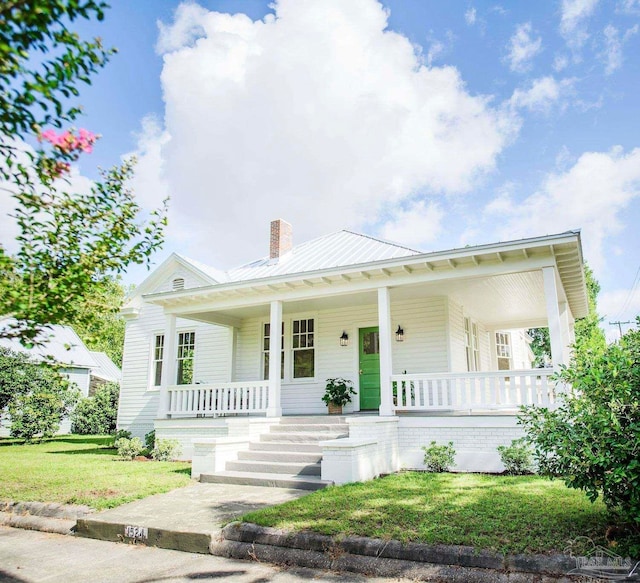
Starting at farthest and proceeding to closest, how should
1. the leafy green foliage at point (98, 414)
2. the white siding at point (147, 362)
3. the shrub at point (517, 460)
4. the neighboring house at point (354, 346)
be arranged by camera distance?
the leafy green foliage at point (98, 414)
the white siding at point (147, 362)
the neighboring house at point (354, 346)
the shrub at point (517, 460)

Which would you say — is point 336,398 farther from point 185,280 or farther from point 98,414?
point 98,414

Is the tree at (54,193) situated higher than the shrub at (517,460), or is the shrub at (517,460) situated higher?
the tree at (54,193)

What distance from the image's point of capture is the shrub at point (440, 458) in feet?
28.0

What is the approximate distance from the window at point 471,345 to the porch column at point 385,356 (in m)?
4.61

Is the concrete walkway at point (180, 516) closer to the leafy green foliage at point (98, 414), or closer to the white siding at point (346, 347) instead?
the white siding at point (346, 347)

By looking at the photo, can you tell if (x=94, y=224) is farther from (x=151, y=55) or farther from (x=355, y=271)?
(x=355, y=271)

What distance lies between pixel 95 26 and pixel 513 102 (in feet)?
37.9

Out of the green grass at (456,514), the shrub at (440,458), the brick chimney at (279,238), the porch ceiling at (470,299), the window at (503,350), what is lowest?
the green grass at (456,514)

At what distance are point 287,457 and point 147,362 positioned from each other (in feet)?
29.1

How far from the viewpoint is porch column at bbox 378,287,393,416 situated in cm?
940

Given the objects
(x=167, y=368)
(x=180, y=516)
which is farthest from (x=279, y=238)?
(x=180, y=516)

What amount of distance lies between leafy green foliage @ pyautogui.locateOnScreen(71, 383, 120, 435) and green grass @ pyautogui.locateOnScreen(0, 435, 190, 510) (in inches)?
385

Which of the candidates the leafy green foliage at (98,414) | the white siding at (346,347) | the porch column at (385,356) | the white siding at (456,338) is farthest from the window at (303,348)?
the leafy green foliage at (98,414)

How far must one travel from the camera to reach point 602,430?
3.98 metres
